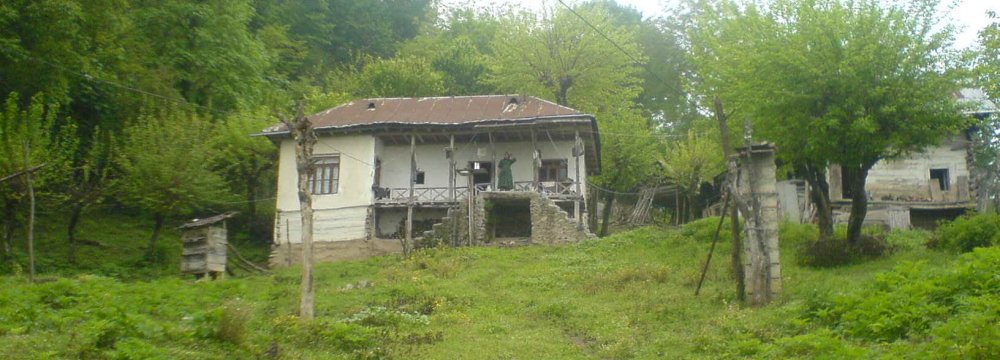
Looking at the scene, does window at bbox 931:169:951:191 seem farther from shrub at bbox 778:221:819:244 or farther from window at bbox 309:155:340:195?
window at bbox 309:155:340:195

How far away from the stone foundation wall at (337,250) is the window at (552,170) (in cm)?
711

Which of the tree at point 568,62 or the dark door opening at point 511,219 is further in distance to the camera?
the tree at point 568,62

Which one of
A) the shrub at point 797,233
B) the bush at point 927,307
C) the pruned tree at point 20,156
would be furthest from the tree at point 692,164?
the pruned tree at point 20,156

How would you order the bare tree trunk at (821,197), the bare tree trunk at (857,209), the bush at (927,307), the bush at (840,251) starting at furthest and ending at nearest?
the bare tree trunk at (821,197) → the bare tree trunk at (857,209) → the bush at (840,251) → the bush at (927,307)

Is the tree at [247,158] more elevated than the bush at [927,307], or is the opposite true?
the tree at [247,158]

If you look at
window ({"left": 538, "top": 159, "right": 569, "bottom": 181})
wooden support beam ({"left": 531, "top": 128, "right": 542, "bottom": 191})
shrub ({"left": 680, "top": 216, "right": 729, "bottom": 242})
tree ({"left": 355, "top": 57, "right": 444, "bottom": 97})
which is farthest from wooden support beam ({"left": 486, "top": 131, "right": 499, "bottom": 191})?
tree ({"left": 355, "top": 57, "right": 444, "bottom": 97})

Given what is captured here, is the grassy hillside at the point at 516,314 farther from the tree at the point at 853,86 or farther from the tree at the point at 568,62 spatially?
the tree at the point at 568,62

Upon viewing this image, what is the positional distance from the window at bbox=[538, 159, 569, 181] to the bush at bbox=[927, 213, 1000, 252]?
15472 mm

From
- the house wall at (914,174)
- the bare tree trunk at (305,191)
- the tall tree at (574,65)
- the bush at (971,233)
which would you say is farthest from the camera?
the tall tree at (574,65)

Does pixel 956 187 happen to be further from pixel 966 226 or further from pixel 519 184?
pixel 519 184

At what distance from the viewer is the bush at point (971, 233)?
21.5 m

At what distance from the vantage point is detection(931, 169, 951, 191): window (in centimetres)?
3512

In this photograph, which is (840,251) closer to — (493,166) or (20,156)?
(493,166)

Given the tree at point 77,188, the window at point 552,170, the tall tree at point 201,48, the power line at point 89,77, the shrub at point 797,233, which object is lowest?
the shrub at point 797,233
